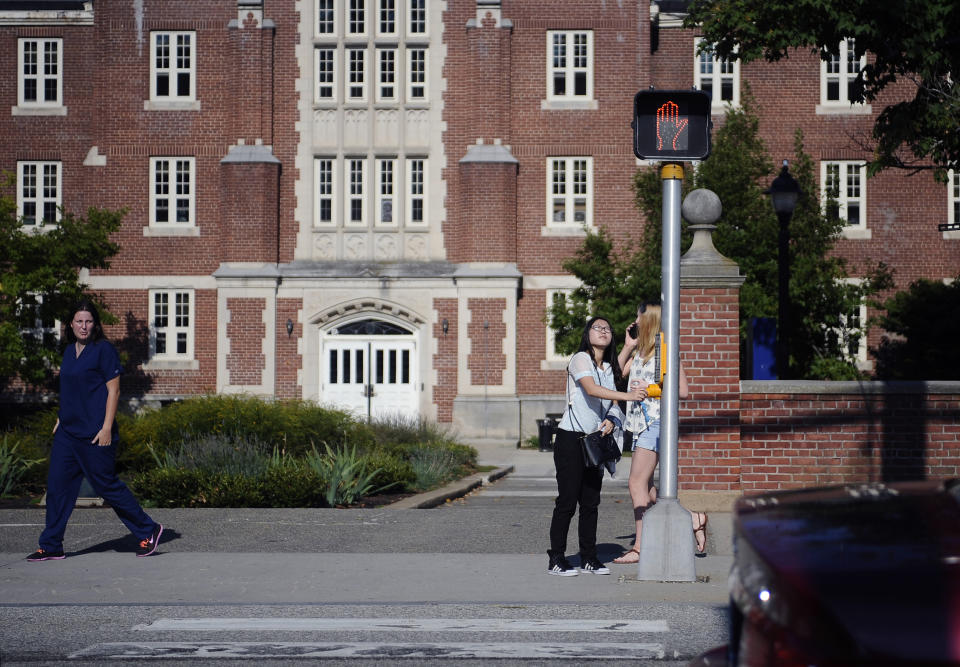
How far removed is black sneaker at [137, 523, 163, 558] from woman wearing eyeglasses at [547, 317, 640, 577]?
3.12m

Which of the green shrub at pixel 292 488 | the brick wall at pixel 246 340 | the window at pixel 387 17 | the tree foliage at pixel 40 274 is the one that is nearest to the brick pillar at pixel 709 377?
the green shrub at pixel 292 488

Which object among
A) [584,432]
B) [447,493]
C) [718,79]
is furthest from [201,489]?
[718,79]

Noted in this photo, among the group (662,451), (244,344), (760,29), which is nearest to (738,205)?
(760,29)

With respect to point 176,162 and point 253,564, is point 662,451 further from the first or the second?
point 176,162

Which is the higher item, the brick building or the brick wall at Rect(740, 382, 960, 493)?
the brick building

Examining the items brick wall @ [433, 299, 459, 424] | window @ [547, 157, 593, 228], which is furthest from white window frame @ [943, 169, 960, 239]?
brick wall @ [433, 299, 459, 424]

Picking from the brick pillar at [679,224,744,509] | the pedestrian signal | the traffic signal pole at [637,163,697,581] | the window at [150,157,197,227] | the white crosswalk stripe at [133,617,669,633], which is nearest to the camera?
the white crosswalk stripe at [133,617,669,633]

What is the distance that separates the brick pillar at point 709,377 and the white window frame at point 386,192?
2139cm

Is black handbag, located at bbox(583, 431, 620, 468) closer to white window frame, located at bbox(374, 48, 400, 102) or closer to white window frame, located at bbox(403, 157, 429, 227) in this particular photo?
white window frame, located at bbox(403, 157, 429, 227)

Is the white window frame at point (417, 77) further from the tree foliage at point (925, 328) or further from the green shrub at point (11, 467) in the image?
the green shrub at point (11, 467)

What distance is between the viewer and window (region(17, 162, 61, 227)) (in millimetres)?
33125

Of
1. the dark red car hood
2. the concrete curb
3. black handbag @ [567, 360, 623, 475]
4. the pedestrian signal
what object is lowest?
the concrete curb

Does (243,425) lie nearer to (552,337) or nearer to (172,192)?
(552,337)

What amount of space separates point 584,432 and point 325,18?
26.2 meters
